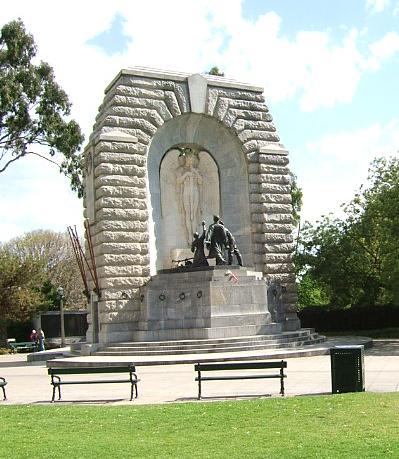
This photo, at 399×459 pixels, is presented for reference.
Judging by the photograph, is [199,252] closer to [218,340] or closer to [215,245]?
[215,245]

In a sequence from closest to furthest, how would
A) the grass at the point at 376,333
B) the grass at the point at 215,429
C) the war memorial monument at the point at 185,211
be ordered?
the grass at the point at 215,429, the war memorial monument at the point at 185,211, the grass at the point at 376,333

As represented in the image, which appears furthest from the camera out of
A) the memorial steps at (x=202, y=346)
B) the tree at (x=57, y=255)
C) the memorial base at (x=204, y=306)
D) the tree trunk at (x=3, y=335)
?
the tree at (x=57, y=255)

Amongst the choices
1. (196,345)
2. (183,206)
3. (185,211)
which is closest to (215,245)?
(185,211)

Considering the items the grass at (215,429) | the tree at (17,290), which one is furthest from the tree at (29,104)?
the grass at (215,429)

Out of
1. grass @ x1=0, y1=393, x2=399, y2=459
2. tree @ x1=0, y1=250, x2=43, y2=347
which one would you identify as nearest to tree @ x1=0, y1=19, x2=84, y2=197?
tree @ x1=0, y1=250, x2=43, y2=347

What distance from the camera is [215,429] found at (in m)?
9.46

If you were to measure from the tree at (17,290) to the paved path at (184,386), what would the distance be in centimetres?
2138

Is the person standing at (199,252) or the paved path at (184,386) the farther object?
the person standing at (199,252)

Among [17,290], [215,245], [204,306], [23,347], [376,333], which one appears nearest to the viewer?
[204,306]

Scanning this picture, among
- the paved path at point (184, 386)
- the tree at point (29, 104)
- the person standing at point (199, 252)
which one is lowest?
the paved path at point (184, 386)

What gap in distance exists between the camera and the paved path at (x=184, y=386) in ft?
42.2

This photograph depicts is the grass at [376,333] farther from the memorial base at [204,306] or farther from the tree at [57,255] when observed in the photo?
the tree at [57,255]

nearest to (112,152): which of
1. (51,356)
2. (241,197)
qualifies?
(241,197)

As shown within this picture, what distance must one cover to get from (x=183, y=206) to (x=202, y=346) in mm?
7673
